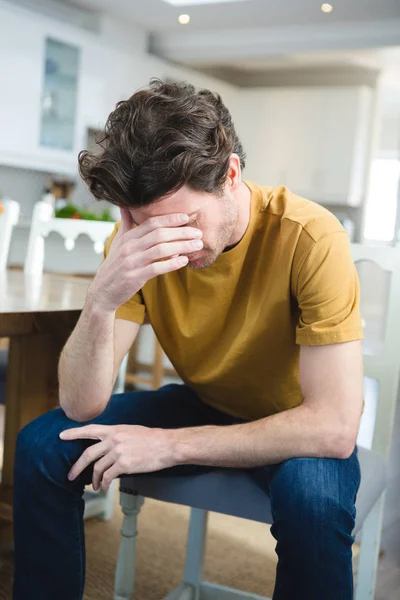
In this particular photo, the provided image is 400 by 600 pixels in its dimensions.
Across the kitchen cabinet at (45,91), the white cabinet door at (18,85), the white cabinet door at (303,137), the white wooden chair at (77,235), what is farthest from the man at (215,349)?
the white cabinet door at (303,137)

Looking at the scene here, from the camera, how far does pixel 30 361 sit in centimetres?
165

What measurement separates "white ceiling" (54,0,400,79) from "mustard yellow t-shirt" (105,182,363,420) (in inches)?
165

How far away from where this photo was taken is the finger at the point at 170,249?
1.06 metres

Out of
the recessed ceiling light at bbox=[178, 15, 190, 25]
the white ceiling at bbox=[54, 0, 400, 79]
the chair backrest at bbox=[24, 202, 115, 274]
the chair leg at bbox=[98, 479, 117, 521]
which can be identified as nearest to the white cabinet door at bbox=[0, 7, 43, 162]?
the white ceiling at bbox=[54, 0, 400, 79]

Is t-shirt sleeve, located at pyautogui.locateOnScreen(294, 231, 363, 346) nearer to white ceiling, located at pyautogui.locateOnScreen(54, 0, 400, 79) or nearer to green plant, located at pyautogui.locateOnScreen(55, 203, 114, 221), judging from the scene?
green plant, located at pyautogui.locateOnScreen(55, 203, 114, 221)

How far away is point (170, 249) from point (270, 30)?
5072 mm

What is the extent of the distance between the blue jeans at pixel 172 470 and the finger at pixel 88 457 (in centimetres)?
3

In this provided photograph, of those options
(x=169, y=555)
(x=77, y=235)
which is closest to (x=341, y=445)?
(x=169, y=555)

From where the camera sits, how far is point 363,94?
20.9 feet

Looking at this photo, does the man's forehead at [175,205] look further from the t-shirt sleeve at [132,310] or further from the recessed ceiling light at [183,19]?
the recessed ceiling light at [183,19]

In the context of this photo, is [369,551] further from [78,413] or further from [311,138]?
[311,138]

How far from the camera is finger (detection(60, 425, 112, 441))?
3.68 ft

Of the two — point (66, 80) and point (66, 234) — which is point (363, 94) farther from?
point (66, 234)

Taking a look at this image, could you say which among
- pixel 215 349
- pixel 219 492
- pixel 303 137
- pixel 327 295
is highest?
pixel 303 137
